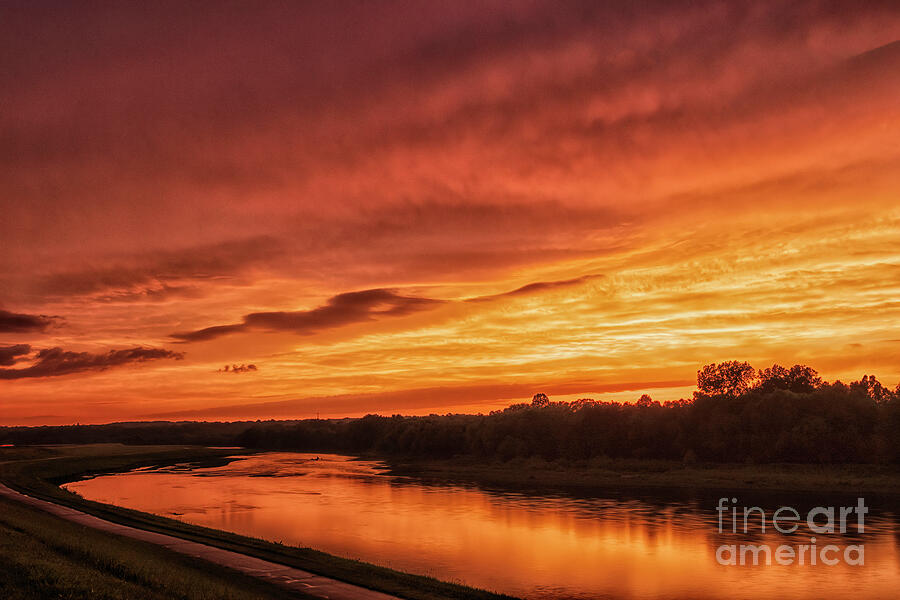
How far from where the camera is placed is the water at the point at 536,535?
123 feet

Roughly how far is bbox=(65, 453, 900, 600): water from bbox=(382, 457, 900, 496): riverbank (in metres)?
12.3

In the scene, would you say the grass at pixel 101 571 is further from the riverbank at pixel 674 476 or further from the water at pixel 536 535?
the riverbank at pixel 674 476

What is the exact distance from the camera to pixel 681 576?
39.3 meters

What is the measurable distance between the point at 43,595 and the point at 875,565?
147 ft

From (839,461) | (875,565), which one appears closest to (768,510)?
(875,565)

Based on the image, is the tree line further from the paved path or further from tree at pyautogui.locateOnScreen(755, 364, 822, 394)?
the paved path

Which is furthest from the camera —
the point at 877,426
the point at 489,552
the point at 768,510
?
the point at 877,426

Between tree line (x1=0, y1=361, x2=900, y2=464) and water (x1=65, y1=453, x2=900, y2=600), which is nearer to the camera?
water (x1=65, y1=453, x2=900, y2=600)

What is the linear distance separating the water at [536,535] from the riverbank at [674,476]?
40.2 ft

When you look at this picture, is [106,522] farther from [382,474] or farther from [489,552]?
[382,474]

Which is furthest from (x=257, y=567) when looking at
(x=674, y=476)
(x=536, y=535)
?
(x=674, y=476)

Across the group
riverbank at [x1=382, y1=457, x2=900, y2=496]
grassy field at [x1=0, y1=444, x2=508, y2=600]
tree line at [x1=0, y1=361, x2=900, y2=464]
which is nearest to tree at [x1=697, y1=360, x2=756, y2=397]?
tree line at [x1=0, y1=361, x2=900, y2=464]

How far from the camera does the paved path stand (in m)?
27.6

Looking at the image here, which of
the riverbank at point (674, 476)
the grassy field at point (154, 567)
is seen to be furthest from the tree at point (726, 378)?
the grassy field at point (154, 567)
